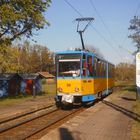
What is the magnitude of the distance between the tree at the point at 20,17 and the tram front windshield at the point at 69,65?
369 inches

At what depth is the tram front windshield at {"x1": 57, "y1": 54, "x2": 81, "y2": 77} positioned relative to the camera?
71.6 ft

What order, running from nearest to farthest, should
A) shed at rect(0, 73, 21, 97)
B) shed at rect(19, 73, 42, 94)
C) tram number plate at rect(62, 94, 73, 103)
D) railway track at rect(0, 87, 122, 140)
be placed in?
railway track at rect(0, 87, 122, 140), tram number plate at rect(62, 94, 73, 103), shed at rect(0, 73, 21, 97), shed at rect(19, 73, 42, 94)

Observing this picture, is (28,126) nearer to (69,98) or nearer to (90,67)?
(69,98)

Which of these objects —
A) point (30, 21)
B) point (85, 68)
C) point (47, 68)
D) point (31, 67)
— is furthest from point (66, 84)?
point (47, 68)

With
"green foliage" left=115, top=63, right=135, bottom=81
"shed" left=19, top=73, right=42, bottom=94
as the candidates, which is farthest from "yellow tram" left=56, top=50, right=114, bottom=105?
"green foliage" left=115, top=63, right=135, bottom=81

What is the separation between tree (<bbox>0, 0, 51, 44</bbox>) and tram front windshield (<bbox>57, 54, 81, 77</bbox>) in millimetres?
9379

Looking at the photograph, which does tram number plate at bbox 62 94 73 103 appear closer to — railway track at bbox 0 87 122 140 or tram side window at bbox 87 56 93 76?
railway track at bbox 0 87 122 140

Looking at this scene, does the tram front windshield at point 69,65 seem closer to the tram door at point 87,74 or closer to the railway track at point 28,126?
the tram door at point 87,74

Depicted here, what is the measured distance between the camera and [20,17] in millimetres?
31016

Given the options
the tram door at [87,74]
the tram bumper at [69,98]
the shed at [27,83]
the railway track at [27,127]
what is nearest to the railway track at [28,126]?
the railway track at [27,127]

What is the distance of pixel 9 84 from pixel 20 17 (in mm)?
12623

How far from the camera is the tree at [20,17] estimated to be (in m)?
30.1

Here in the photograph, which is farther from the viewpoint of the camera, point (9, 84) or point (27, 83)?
point (27, 83)

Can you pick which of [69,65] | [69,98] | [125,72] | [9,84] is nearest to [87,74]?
[69,65]
